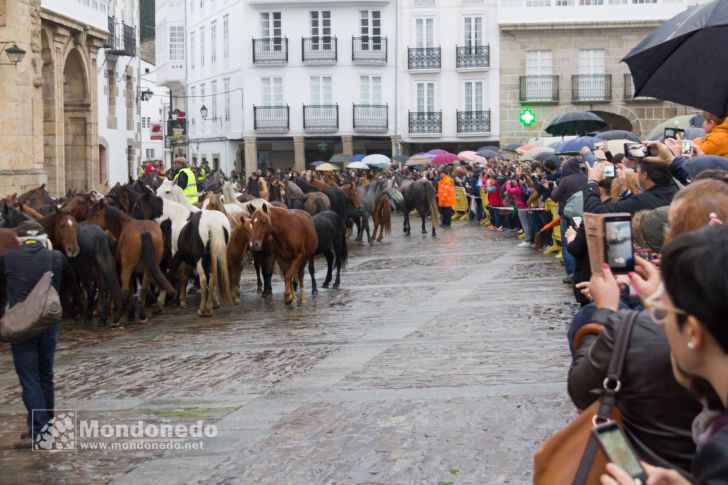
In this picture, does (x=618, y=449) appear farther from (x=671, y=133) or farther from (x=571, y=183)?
(x=571, y=183)

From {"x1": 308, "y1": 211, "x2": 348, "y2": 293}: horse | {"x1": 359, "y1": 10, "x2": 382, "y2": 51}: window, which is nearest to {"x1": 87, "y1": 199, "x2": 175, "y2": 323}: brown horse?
{"x1": 308, "y1": 211, "x2": 348, "y2": 293}: horse

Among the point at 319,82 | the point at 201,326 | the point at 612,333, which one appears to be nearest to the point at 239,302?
the point at 201,326

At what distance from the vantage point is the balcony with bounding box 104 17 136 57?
1603 inches

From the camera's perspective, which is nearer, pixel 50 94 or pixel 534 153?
pixel 534 153

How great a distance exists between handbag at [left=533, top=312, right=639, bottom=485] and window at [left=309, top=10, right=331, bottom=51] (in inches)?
1984

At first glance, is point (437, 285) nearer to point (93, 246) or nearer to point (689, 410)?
point (93, 246)

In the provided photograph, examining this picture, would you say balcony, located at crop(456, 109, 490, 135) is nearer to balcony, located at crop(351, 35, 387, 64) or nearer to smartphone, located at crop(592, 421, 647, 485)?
balcony, located at crop(351, 35, 387, 64)

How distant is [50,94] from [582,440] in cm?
3181

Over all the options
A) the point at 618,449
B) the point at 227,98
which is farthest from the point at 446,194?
the point at 618,449

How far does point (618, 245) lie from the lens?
4051 mm

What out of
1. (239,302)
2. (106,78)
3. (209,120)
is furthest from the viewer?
(209,120)

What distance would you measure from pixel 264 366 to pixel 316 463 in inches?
158

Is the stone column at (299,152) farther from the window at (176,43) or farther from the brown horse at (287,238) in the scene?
the brown horse at (287,238)

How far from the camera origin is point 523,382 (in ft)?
33.1
